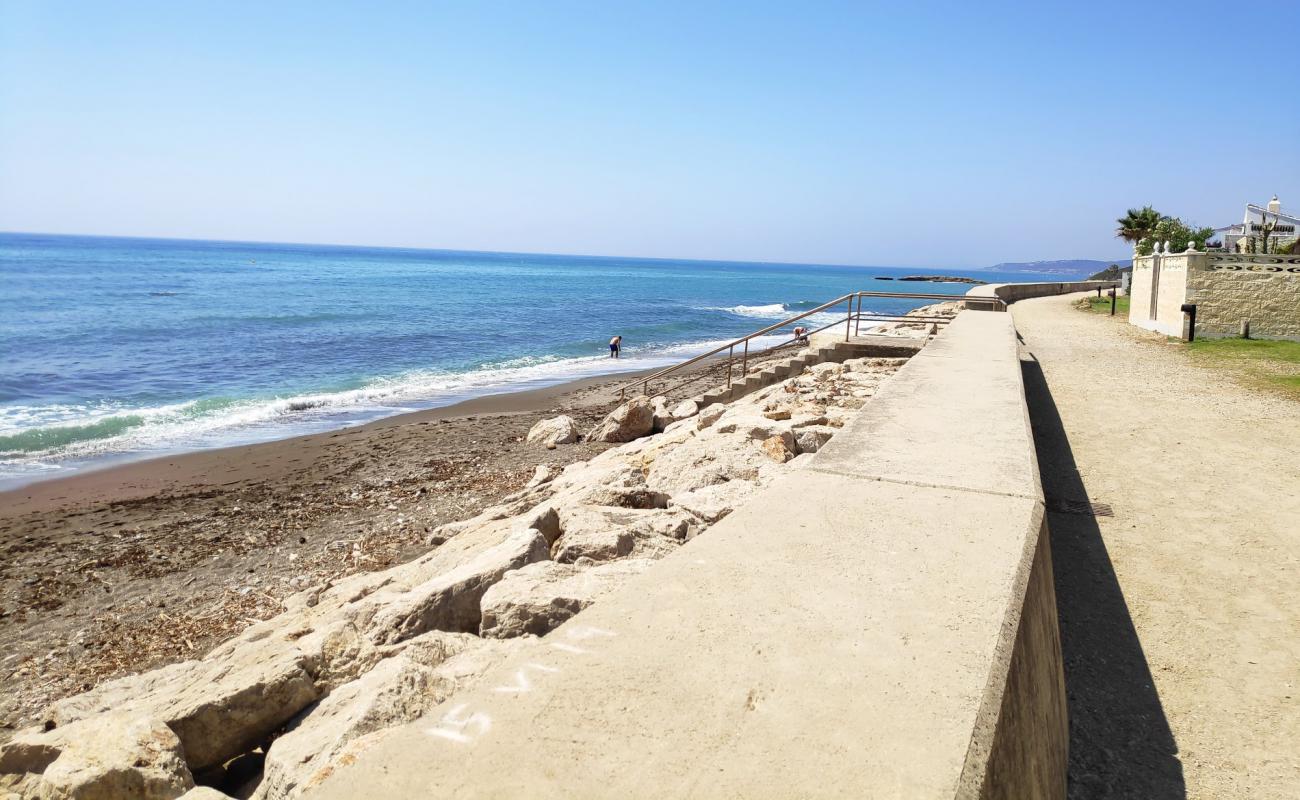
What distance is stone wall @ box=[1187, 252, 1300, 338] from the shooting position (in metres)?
18.7

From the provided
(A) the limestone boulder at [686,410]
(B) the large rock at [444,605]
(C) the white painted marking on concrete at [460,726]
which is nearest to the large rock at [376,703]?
(B) the large rock at [444,605]

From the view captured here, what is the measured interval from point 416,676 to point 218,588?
5.85m

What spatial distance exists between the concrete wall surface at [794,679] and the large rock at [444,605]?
1.05 metres

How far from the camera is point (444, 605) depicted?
346cm

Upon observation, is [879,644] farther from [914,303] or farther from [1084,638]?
[914,303]

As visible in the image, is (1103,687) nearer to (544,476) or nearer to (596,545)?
(596,545)

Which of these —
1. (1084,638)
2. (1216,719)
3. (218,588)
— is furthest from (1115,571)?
(218,588)

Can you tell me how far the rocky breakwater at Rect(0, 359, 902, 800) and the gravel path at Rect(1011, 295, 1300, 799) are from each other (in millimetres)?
1963

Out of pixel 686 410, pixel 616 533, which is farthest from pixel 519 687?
pixel 686 410

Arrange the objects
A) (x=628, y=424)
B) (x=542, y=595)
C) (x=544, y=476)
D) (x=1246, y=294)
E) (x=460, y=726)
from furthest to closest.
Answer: (x=1246, y=294), (x=628, y=424), (x=544, y=476), (x=542, y=595), (x=460, y=726)

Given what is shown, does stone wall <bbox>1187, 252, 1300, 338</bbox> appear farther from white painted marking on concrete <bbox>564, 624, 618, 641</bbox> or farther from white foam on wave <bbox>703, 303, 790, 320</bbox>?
white foam on wave <bbox>703, 303, 790, 320</bbox>

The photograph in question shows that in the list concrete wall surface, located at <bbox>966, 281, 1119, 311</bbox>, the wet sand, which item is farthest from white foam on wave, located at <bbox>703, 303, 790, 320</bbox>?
the wet sand

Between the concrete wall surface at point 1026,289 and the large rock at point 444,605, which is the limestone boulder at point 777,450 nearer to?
the large rock at point 444,605

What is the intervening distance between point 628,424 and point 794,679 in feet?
31.5
